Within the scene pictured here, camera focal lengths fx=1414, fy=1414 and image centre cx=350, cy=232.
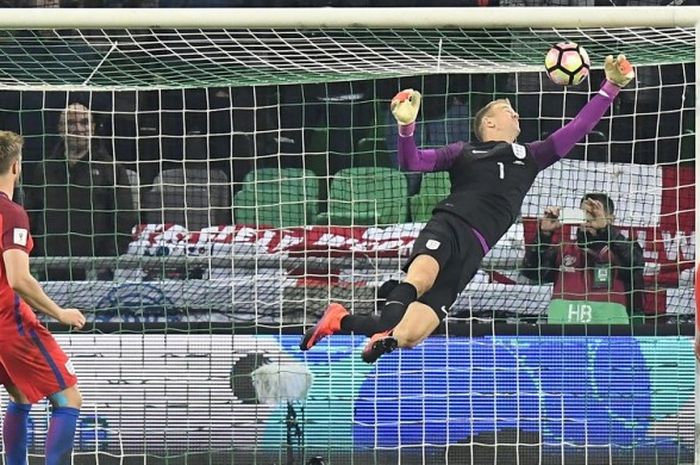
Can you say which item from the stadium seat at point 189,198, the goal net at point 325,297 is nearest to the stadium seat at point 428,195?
the goal net at point 325,297

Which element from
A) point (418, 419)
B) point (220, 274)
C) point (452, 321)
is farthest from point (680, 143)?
point (220, 274)

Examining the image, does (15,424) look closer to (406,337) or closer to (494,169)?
(406,337)

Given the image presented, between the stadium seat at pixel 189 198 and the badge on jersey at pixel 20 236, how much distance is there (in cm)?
262

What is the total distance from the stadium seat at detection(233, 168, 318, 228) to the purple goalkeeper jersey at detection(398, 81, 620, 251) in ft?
5.82

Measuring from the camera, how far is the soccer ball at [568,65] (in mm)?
7402

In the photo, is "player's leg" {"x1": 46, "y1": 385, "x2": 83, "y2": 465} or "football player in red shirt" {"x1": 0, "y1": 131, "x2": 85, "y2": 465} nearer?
"football player in red shirt" {"x1": 0, "y1": 131, "x2": 85, "y2": 465}

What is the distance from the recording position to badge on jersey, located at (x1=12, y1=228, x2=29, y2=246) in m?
6.86

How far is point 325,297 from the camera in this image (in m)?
9.36

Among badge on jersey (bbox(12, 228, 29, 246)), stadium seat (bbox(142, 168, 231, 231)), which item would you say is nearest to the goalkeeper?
badge on jersey (bbox(12, 228, 29, 246))

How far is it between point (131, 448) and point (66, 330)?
91 centimetres

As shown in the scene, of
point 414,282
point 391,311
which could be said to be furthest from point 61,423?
point 414,282

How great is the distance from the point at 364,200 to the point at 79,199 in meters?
1.97

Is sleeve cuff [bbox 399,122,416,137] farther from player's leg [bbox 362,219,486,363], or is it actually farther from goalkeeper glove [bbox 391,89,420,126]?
player's leg [bbox 362,219,486,363]

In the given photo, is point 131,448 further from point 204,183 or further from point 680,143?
point 680,143
